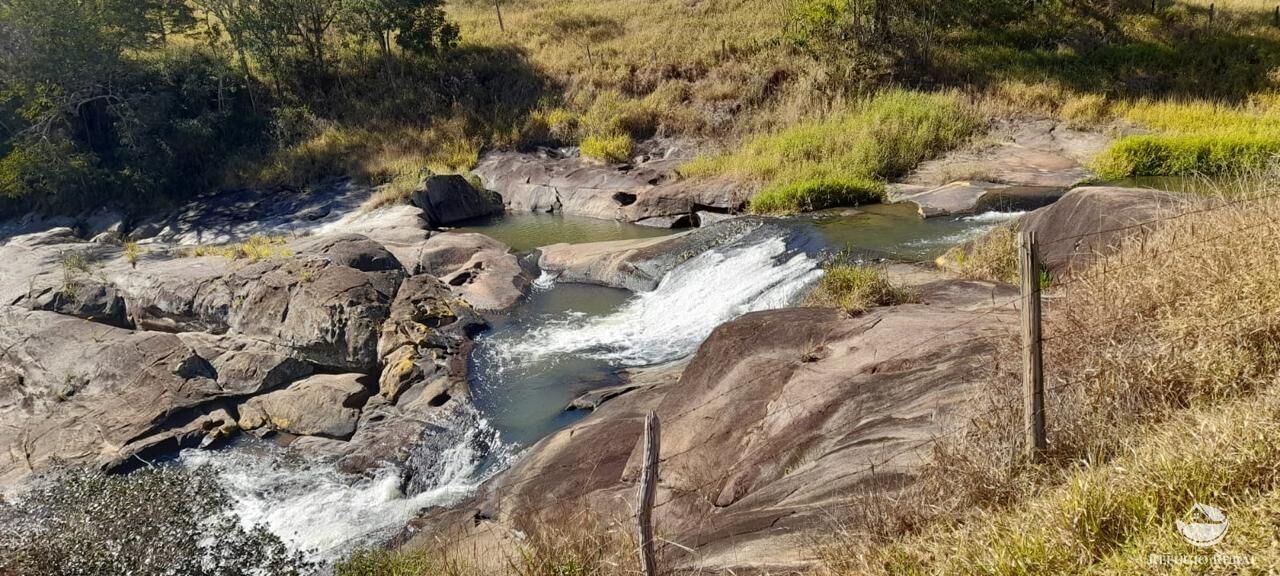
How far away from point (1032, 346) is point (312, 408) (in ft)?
28.9

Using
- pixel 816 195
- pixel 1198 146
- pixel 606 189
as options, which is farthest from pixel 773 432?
pixel 606 189

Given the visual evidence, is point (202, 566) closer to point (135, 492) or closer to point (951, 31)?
point (135, 492)

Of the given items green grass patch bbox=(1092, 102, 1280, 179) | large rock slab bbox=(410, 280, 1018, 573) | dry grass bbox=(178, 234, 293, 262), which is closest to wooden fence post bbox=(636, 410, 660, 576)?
large rock slab bbox=(410, 280, 1018, 573)

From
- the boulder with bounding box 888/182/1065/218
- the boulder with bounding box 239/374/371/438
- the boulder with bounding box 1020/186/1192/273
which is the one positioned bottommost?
the boulder with bounding box 239/374/371/438

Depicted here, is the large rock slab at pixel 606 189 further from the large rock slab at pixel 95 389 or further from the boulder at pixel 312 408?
the large rock slab at pixel 95 389

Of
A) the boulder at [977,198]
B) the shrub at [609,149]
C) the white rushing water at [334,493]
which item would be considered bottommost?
the white rushing water at [334,493]

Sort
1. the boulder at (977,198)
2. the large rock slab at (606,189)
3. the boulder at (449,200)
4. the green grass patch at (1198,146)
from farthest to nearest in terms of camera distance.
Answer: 1. the boulder at (449,200)
2. the large rock slab at (606,189)
3. the boulder at (977,198)
4. the green grass patch at (1198,146)

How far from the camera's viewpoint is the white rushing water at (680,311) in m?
11.0

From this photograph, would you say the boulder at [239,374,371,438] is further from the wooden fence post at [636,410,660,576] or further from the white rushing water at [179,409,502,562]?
the wooden fence post at [636,410,660,576]

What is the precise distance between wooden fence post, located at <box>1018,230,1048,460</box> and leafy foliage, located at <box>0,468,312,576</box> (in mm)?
6147

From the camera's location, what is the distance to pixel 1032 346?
3.98 meters

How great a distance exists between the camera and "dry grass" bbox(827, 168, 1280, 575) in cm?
Result: 332

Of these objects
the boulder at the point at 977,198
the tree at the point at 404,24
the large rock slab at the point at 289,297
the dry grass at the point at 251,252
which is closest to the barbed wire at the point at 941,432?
the large rock slab at the point at 289,297

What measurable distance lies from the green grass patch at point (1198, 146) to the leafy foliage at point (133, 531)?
48.6 feet
